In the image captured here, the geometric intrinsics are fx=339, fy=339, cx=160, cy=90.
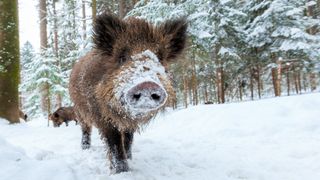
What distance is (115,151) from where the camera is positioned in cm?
402

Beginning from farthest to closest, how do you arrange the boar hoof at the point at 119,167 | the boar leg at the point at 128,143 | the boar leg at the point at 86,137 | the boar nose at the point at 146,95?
the boar leg at the point at 86,137 < the boar leg at the point at 128,143 < the boar hoof at the point at 119,167 < the boar nose at the point at 146,95

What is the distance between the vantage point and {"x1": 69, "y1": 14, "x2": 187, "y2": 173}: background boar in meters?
3.40

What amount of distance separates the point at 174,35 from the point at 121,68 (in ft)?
3.67

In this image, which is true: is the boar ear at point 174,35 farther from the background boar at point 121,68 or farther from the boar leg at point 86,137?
the boar leg at point 86,137

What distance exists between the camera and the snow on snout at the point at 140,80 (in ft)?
9.40

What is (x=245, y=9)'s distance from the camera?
1850cm

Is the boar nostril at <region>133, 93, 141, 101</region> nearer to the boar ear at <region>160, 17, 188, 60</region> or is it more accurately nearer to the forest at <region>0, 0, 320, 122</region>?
the boar ear at <region>160, 17, 188, 60</region>

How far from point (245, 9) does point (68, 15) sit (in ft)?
30.9

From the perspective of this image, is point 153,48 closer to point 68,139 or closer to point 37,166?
point 37,166

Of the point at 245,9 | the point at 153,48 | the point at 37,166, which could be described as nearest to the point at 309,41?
the point at 245,9

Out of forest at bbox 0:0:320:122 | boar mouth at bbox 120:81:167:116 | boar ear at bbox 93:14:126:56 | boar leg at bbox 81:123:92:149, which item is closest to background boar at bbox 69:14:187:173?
boar ear at bbox 93:14:126:56

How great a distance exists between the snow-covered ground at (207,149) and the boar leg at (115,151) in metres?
0.14

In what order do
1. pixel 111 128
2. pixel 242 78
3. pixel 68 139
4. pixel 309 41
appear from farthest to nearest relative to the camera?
pixel 242 78, pixel 309 41, pixel 68 139, pixel 111 128

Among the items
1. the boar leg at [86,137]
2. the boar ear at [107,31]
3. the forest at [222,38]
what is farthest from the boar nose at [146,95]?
the forest at [222,38]
